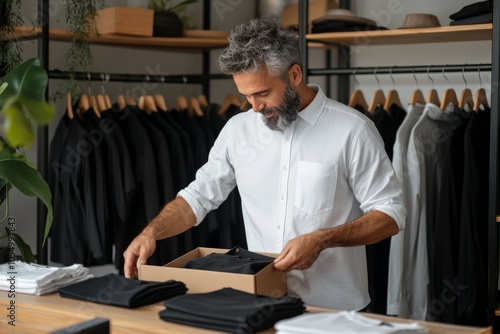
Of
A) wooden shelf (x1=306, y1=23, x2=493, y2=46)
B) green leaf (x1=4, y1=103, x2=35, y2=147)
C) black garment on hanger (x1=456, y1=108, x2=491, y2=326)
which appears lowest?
black garment on hanger (x1=456, y1=108, x2=491, y2=326)

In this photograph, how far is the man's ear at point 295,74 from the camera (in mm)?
2861

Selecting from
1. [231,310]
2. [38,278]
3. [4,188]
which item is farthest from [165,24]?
[231,310]

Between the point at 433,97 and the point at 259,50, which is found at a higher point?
the point at 259,50

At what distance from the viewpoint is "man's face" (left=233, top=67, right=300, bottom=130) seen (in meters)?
2.79

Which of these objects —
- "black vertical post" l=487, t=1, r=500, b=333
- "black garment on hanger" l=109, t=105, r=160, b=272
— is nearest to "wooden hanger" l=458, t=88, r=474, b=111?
"black vertical post" l=487, t=1, r=500, b=333

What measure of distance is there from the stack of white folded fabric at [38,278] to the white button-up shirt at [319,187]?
0.59 metres

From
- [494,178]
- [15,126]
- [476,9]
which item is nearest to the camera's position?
[15,126]

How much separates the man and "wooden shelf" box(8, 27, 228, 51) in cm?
141

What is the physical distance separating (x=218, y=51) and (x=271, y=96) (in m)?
2.46

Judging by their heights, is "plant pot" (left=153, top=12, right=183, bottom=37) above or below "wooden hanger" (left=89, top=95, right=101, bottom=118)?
above

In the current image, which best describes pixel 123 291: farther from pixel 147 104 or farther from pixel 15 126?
pixel 147 104

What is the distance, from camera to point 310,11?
4.70 m

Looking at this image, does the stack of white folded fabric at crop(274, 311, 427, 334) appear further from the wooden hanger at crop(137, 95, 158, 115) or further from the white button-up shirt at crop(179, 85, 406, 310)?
the wooden hanger at crop(137, 95, 158, 115)

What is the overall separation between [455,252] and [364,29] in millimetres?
1241
